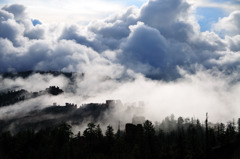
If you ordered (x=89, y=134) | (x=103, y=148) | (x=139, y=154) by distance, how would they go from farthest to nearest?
(x=89, y=134), (x=103, y=148), (x=139, y=154)

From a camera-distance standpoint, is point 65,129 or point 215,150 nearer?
point 215,150

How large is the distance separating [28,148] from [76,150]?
25.5 m

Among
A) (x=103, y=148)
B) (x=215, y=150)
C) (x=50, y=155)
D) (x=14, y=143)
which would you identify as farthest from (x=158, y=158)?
(x=14, y=143)

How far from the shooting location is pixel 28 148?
120750 mm

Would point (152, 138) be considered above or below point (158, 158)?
above

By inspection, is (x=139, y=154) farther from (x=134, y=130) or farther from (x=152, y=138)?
(x=134, y=130)

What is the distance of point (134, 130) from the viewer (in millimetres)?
184625

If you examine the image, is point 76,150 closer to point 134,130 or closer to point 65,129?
point 65,129

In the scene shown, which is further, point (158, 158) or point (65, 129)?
point (65, 129)

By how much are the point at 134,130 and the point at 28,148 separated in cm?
8151

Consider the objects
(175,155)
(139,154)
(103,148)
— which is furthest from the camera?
(103,148)

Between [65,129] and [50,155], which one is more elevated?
[65,129]

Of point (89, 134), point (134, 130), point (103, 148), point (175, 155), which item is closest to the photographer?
point (175, 155)

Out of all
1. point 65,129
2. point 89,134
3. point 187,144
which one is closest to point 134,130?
point 89,134
